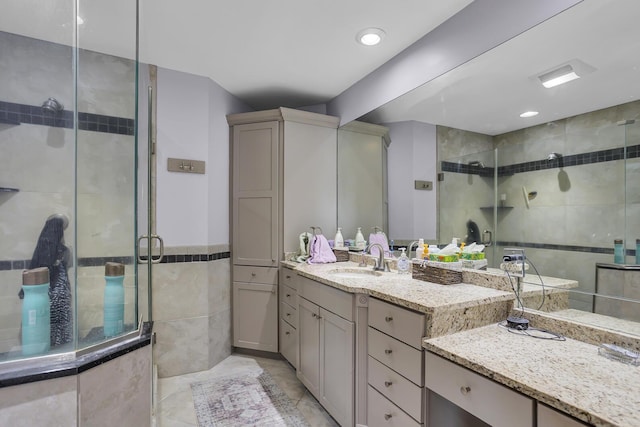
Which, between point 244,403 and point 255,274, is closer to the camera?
point 244,403

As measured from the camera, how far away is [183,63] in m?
2.39

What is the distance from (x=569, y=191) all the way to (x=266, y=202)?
7.02 feet

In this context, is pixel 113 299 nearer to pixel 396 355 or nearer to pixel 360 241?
pixel 396 355

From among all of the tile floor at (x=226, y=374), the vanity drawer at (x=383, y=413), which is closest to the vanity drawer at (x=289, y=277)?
the tile floor at (x=226, y=374)

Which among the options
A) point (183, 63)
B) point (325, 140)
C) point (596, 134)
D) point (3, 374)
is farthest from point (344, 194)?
point (3, 374)

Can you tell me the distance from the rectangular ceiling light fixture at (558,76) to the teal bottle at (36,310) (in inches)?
88.9

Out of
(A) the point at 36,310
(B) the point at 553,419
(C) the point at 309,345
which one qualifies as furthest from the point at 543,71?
(A) the point at 36,310

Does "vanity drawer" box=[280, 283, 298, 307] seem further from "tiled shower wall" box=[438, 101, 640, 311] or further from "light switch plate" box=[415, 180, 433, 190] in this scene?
"tiled shower wall" box=[438, 101, 640, 311]

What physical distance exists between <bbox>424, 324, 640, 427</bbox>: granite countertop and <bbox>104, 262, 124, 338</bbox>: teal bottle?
50.8 inches

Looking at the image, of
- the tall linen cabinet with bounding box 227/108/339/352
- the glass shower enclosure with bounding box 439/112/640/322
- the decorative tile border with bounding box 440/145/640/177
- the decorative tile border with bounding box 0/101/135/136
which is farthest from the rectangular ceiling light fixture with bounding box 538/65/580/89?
the decorative tile border with bounding box 0/101/135/136

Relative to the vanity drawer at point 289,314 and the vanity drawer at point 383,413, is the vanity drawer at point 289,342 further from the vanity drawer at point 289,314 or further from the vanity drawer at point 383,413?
the vanity drawer at point 383,413

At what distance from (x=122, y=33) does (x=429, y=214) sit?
2.15 meters

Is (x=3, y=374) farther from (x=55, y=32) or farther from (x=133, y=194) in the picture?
(x=55, y=32)

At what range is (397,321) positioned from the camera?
4.50 feet
